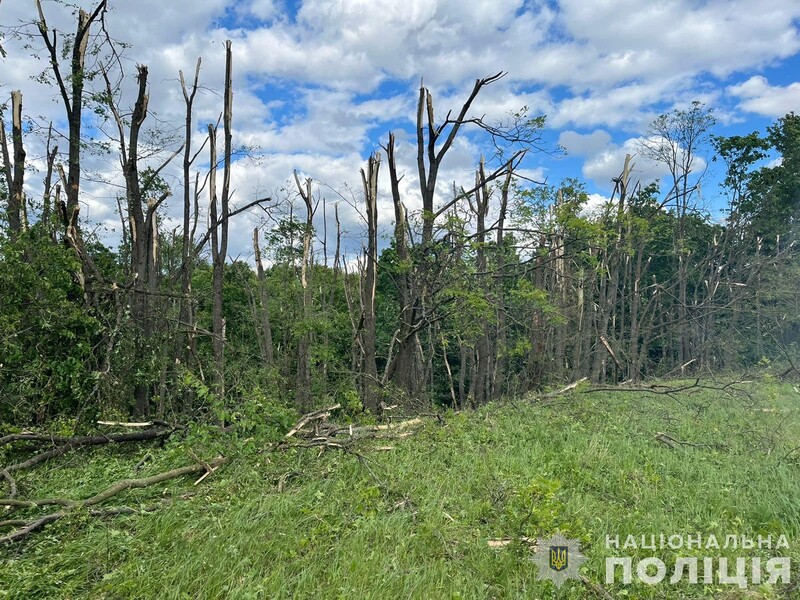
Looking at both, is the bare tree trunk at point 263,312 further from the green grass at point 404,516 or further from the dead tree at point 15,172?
the green grass at point 404,516

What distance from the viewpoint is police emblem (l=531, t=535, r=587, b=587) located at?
10.3 feet

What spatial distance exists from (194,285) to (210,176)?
813cm

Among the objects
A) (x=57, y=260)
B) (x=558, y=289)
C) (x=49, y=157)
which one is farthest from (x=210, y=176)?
(x=558, y=289)

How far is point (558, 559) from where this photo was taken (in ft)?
10.6

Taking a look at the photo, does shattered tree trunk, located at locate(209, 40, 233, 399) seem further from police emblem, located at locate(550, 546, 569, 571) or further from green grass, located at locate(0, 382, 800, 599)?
police emblem, located at locate(550, 546, 569, 571)

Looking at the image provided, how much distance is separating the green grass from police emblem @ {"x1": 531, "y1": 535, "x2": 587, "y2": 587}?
6 centimetres

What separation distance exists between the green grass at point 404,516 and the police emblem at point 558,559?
0.06 metres

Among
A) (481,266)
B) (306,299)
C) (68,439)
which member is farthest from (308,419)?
(306,299)

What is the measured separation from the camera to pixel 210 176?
43.9 ft

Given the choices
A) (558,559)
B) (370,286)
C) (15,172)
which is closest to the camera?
(558,559)

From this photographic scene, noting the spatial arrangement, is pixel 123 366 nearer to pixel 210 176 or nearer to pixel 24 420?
pixel 24 420

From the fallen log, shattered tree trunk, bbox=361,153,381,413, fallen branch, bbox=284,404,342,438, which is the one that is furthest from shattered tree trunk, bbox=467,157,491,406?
the fallen log

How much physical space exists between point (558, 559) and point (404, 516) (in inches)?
45.3

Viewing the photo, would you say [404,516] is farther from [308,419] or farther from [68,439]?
[68,439]
